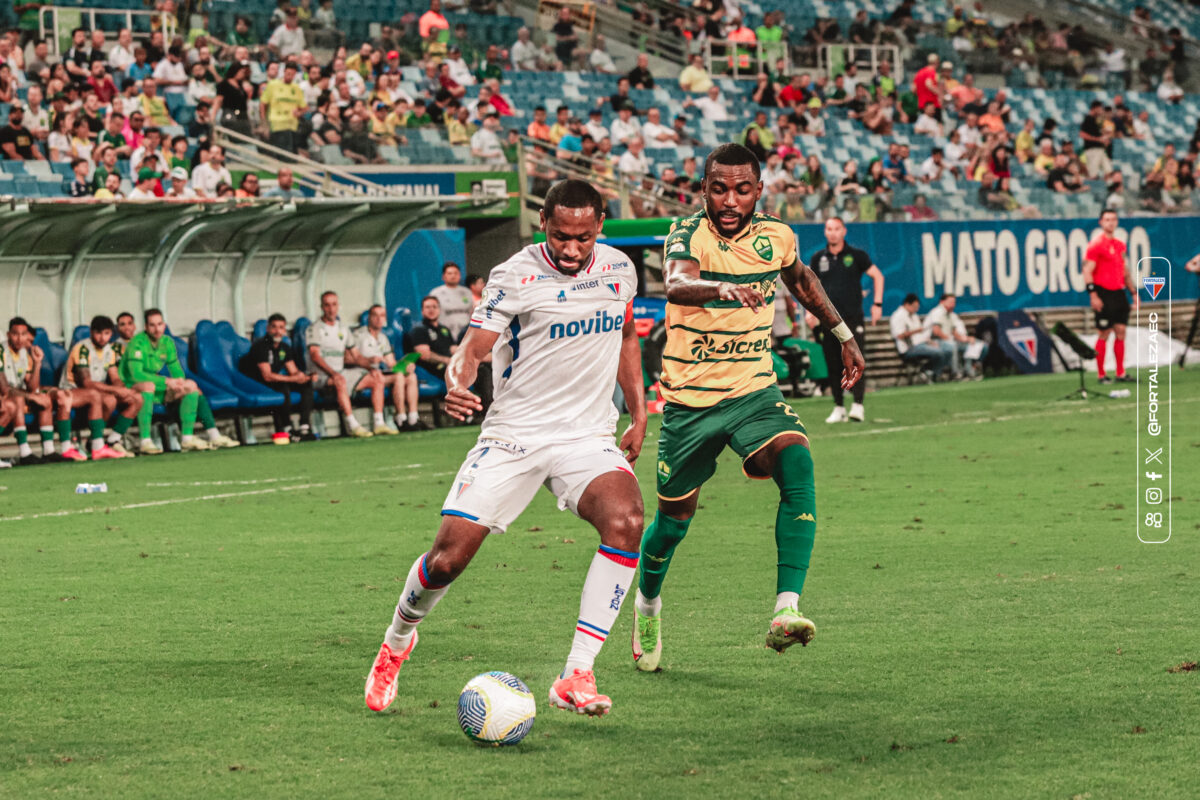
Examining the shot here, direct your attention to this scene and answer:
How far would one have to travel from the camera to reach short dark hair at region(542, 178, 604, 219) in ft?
19.2

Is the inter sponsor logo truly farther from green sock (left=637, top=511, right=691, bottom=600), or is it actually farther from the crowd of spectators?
the crowd of spectators

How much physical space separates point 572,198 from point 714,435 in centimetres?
135

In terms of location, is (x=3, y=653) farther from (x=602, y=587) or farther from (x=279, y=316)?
(x=279, y=316)

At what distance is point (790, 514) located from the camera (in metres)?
6.51

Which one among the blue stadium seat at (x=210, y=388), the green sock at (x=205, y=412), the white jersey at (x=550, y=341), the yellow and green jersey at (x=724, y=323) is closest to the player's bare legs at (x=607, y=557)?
the white jersey at (x=550, y=341)

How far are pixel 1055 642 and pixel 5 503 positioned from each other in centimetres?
893

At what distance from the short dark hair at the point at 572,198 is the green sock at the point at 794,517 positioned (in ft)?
4.43

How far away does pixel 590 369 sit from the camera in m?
6.01

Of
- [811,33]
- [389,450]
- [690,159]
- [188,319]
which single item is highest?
[811,33]

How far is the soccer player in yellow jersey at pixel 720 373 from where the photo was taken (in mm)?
6598

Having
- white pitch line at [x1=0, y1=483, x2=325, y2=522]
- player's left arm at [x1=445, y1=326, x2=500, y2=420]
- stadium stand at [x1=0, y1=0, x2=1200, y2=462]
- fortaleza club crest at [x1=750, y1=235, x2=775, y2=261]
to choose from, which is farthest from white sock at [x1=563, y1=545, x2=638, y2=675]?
stadium stand at [x1=0, y1=0, x2=1200, y2=462]

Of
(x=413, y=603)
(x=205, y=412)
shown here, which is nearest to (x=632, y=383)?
(x=413, y=603)

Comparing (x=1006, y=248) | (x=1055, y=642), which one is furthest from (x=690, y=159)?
(x=1055, y=642)

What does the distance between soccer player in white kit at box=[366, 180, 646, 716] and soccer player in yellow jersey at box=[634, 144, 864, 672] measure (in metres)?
0.72
